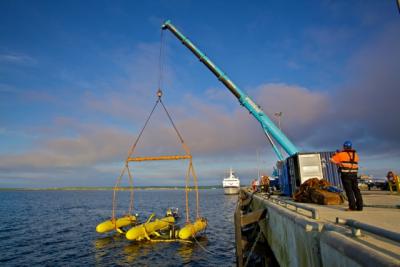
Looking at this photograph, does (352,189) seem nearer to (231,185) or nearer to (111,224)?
(111,224)

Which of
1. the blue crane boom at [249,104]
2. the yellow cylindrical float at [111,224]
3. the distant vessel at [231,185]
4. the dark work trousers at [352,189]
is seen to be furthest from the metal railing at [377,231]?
the distant vessel at [231,185]

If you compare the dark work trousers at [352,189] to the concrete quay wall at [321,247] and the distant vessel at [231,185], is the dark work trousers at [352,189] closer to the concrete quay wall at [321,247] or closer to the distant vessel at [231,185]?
the concrete quay wall at [321,247]

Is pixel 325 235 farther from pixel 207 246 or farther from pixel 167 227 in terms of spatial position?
pixel 167 227

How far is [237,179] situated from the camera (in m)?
106

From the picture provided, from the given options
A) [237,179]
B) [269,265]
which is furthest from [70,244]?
[237,179]

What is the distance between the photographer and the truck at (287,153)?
1691 cm

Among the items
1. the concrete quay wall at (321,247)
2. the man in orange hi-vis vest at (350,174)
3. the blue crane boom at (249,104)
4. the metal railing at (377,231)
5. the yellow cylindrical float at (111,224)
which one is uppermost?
the blue crane boom at (249,104)

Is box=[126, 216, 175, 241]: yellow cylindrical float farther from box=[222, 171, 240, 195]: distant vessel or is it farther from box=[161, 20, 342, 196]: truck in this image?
box=[222, 171, 240, 195]: distant vessel

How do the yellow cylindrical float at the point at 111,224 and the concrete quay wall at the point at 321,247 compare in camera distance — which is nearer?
the concrete quay wall at the point at 321,247

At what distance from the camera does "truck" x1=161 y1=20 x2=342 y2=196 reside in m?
16.9

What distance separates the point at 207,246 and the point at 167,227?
576cm

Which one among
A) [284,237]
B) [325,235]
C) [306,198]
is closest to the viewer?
[325,235]

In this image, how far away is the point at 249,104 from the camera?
81.3 feet

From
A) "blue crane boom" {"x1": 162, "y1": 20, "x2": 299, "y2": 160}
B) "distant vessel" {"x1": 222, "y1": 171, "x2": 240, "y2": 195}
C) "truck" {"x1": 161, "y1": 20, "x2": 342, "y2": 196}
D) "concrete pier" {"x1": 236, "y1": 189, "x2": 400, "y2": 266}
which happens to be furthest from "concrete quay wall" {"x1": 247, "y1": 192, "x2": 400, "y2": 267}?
"distant vessel" {"x1": 222, "y1": 171, "x2": 240, "y2": 195}
